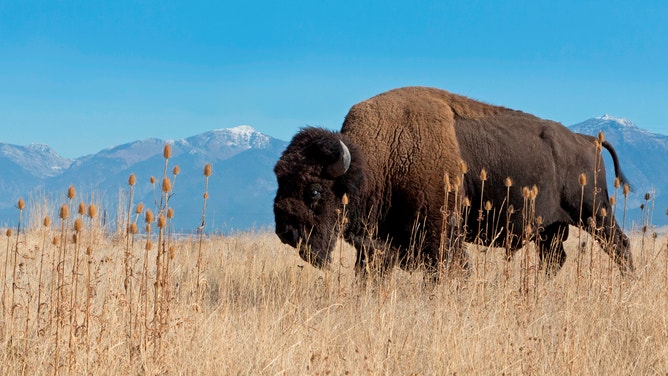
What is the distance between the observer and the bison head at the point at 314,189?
684 centimetres

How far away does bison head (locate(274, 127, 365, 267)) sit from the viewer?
22.4ft

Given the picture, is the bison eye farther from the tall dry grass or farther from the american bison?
the tall dry grass

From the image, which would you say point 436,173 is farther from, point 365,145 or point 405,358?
point 405,358

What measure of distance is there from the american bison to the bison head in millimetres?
10

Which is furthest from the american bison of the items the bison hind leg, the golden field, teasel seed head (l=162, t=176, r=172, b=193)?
teasel seed head (l=162, t=176, r=172, b=193)

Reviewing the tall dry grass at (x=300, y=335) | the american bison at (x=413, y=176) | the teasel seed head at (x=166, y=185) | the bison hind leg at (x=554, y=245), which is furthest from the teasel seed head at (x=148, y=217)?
the bison hind leg at (x=554, y=245)

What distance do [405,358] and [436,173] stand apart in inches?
128

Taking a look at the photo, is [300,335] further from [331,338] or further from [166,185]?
[166,185]

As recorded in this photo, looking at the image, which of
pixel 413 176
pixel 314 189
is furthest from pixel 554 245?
pixel 314 189

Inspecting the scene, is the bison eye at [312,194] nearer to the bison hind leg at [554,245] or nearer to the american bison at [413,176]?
A: the american bison at [413,176]

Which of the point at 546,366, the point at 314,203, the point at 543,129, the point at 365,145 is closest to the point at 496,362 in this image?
the point at 546,366

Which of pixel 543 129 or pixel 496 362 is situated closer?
pixel 496 362

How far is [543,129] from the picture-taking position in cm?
845

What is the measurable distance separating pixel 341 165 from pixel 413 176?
809 mm
